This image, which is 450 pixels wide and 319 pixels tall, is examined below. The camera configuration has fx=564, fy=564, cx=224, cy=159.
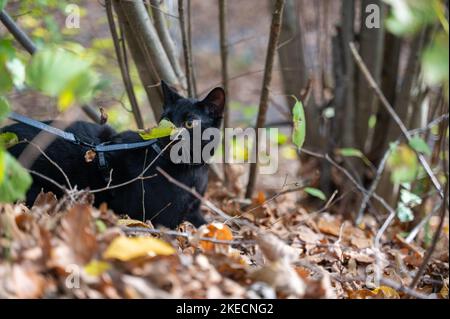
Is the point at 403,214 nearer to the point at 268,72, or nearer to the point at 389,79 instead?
the point at 268,72

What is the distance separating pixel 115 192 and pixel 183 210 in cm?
43

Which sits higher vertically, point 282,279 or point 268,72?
point 268,72

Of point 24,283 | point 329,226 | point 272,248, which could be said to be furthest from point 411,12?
point 329,226

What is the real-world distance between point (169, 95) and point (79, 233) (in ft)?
5.96

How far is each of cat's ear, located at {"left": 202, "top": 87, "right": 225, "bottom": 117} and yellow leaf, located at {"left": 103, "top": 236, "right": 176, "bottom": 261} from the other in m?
1.74

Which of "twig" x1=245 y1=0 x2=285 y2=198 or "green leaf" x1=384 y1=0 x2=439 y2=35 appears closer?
"green leaf" x1=384 y1=0 x2=439 y2=35

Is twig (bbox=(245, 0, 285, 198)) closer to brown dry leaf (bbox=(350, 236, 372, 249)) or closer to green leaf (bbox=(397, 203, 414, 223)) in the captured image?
brown dry leaf (bbox=(350, 236, 372, 249))

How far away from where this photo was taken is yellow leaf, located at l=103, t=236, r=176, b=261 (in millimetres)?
1747

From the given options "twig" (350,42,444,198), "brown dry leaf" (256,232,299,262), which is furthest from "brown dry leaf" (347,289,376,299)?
"twig" (350,42,444,198)

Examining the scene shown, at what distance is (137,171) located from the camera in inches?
133

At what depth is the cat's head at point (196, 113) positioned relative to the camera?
340 centimetres

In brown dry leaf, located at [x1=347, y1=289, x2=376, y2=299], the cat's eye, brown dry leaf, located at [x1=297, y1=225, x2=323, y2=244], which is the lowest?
brown dry leaf, located at [x1=297, y1=225, x2=323, y2=244]

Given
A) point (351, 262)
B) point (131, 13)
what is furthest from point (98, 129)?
point (351, 262)

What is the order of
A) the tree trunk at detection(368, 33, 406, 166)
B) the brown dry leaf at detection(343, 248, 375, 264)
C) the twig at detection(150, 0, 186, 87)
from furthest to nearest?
1. the tree trunk at detection(368, 33, 406, 166)
2. the twig at detection(150, 0, 186, 87)
3. the brown dry leaf at detection(343, 248, 375, 264)
